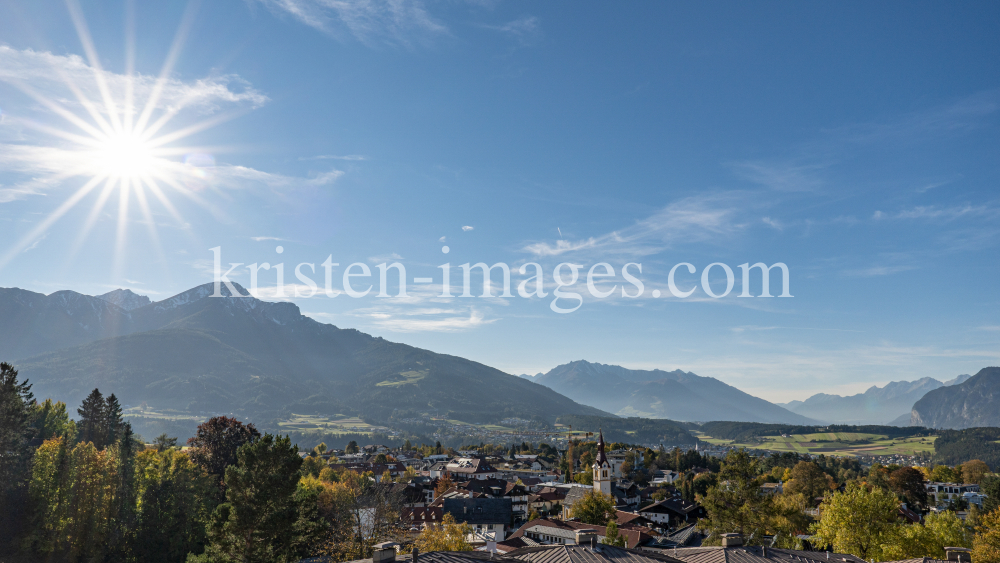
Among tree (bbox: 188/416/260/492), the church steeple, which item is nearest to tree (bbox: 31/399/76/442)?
tree (bbox: 188/416/260/492)

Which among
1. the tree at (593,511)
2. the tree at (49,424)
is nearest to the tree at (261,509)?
the tree at (593,511)

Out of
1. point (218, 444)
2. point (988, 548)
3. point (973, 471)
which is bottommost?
point (973, 471)

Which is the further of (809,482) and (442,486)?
(809,482)

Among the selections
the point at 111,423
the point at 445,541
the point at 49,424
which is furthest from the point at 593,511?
the point at 49,424

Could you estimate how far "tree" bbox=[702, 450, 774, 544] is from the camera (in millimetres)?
47125

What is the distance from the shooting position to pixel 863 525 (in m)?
45.2

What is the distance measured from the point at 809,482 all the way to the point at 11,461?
119 meters

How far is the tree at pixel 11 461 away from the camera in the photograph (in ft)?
157

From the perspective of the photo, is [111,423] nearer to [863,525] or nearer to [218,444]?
[218,444]

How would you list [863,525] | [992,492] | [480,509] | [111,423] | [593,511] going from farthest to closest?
[992,492] → [480,509] → [111,423] → [593,511] → [863,525]

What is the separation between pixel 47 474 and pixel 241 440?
93.0 ft

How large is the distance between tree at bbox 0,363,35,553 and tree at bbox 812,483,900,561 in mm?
62435

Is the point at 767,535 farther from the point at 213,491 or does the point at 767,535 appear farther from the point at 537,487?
the point at 537,487

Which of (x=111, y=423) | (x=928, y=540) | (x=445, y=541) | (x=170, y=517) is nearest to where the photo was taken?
(x=928, y=540)
